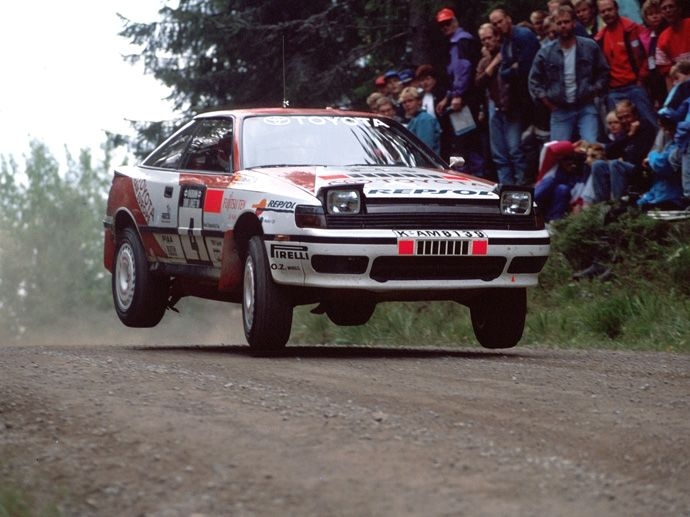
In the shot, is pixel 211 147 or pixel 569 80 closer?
pixel 211 147

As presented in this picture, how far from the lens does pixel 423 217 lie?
912 cm

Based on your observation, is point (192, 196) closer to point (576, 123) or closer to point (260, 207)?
point (260, 207)

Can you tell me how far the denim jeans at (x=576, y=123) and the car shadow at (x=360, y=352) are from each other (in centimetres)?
427

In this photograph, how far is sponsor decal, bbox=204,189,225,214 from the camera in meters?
10.0

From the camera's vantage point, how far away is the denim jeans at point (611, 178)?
45.7 feet

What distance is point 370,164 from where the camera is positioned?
10148mm

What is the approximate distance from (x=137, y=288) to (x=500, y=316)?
3004 millimetres

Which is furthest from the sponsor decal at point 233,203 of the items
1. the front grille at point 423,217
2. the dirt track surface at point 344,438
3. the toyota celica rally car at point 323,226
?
the dirt track surface at point 344,438

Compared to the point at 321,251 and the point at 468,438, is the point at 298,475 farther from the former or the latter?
the point at 321,251

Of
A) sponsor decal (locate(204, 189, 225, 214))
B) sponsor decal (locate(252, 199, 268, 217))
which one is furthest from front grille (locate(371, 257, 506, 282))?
sponsor decal (locate(204, 189, 225, 214))

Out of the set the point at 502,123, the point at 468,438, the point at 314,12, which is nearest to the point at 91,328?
the point at 314,12

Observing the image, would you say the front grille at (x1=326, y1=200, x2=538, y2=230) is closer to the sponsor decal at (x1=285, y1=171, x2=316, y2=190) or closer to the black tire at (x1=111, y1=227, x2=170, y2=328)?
the sponsor decal at (x1=285, y1=171, x2=316, y2=190)

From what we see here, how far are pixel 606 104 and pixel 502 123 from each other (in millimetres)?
1479

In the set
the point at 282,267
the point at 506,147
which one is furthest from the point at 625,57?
the point at 282,267
